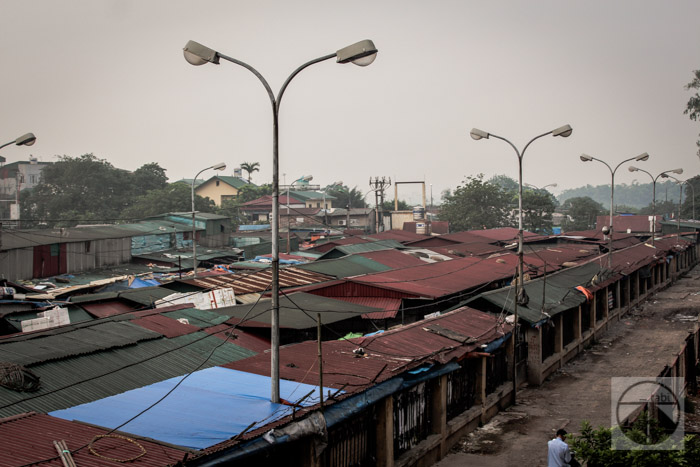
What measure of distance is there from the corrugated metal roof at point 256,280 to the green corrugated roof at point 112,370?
25.8ft

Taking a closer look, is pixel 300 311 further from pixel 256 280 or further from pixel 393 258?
pixel 393 258

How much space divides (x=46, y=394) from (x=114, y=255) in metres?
28.9

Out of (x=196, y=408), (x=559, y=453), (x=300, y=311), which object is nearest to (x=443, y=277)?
(x=300, y=311)

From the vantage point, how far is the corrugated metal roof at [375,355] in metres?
11.7

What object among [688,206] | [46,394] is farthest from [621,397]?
[688,206]

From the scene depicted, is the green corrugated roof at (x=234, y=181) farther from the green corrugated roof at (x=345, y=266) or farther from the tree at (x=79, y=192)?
the green corrugated roof at (x=345, y=266)

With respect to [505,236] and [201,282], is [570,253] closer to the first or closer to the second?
[505,236]

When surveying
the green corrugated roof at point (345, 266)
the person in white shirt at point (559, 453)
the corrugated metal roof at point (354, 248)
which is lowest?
the person in white shirt at point (559, 453)

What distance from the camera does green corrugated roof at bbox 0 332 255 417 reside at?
1045 centimetres

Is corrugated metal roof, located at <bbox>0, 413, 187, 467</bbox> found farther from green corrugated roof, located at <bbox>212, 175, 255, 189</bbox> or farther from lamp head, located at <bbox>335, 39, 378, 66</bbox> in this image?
green corrugated roof, located at <bbox>212, 175, 255, 189</bbox>

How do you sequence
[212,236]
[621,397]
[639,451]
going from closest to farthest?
[639,451] → [621,397] → [212,236]

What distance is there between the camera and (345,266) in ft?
96.2

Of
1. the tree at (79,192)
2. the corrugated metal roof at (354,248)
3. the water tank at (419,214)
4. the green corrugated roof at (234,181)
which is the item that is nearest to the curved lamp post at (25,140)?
the corrugated metal roof at (354,248)

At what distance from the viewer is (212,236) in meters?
50.8
